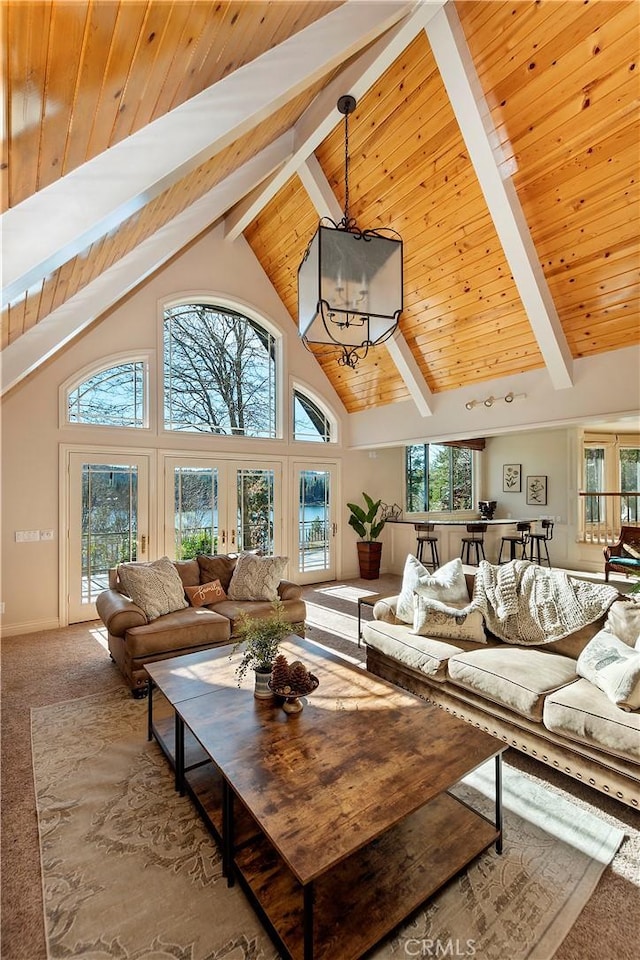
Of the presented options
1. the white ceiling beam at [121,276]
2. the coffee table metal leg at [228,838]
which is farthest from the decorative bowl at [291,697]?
the white ceiling beam at [121,276]

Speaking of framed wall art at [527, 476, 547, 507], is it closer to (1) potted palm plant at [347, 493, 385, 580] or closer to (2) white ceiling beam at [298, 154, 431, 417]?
(1) potted palm plant at [347, 493, 385, 580]

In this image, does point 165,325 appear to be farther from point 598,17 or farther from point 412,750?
point 412,750

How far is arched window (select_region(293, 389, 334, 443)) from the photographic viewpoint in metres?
7.39

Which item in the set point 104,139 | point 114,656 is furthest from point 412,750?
point 114,656

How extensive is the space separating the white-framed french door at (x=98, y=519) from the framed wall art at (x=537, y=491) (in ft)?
25.4

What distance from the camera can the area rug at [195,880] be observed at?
162 centimetres

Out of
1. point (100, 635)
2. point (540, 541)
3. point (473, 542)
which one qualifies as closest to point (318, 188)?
point (100, 635)

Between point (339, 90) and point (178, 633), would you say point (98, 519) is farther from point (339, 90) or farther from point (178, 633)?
point (339, 90)

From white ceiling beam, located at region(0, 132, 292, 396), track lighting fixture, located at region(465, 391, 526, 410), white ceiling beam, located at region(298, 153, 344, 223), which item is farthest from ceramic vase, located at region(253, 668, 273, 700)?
white ceiling beam, located at region(298, 153, 344, 223)

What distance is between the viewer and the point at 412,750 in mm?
1957

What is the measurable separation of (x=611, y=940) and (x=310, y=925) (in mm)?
1138

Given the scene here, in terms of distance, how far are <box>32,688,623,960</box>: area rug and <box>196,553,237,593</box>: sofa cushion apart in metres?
2.16

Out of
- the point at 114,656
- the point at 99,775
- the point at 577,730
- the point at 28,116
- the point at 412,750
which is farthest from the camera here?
the point at 114,656

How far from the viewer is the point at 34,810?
2.28 m
